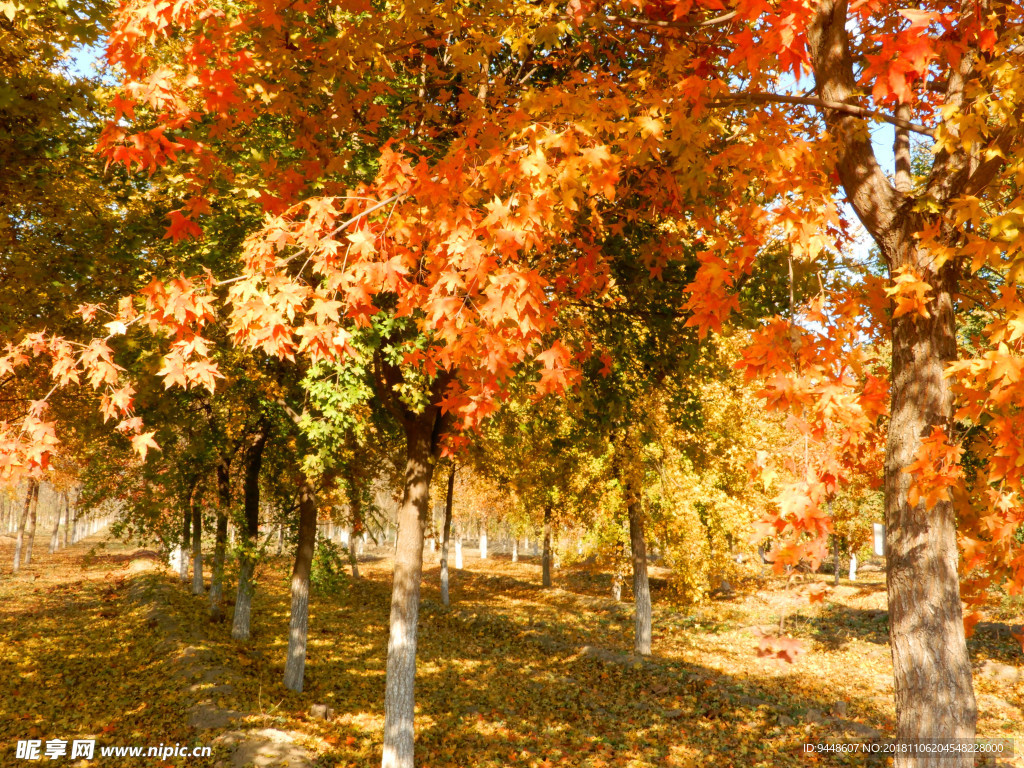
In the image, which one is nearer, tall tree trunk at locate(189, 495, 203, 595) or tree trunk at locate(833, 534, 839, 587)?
tall tree trunk at locate(189, 495, 203, 595)

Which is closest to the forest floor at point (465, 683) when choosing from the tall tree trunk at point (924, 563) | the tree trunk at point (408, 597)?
the tall tree trunk at point (924, 563)

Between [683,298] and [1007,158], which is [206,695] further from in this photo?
[1007,158]

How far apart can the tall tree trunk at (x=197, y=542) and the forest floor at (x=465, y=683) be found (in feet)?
3.70

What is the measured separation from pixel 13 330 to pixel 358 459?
7.04 m

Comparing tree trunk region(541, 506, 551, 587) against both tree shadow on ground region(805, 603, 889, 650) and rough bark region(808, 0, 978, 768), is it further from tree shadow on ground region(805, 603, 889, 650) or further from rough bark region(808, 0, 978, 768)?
rough bark region(808, 0, 978, 768)

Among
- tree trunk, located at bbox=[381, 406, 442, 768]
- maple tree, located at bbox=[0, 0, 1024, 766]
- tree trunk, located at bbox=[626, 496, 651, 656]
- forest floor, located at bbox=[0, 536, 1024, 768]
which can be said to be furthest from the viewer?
tree trunk, located at bbox=[626, 496, 651, 656]

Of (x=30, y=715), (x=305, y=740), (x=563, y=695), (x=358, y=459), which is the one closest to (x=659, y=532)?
(x=563, y=695)

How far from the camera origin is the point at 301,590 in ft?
40.6

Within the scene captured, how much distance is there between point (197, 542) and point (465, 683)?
27.2 ft

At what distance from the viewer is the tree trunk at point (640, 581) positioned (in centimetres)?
1673

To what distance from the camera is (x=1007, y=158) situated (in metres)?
3.46

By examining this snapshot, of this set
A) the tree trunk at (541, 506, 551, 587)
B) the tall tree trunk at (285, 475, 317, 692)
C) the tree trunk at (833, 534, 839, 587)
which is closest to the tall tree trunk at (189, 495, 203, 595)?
the tall tree trunk at (285, 475, 317, 692)

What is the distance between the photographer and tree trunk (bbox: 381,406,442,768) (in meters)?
7.87

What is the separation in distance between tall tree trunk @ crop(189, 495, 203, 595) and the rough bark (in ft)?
42.9
